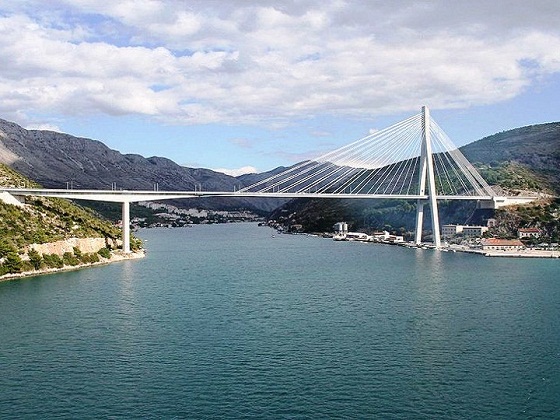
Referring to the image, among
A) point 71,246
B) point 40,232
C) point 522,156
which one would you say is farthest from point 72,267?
point 522,156

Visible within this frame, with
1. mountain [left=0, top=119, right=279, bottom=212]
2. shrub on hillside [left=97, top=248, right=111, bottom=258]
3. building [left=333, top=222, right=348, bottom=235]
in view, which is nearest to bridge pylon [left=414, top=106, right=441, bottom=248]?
building [left=333, top=222, right=348, bottom=235]

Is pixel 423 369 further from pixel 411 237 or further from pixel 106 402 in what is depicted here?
pixel 411 237

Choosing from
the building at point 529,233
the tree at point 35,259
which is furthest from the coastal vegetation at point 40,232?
the building at point 529,233

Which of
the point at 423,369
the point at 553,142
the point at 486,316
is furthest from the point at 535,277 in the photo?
the point at 553,142

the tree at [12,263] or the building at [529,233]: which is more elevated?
the building at [529,233]

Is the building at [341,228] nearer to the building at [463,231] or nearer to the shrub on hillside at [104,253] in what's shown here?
the building at [463,231]

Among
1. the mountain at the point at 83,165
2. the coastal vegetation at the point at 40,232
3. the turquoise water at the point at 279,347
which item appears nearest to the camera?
the turquoise water at the point at 279,347
